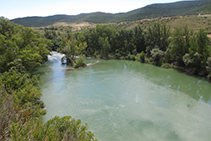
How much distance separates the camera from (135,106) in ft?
55.1

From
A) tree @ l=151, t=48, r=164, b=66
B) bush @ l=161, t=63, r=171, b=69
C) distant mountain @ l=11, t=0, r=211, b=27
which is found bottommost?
A: bush @ l=161, t=63, r=171, b=69

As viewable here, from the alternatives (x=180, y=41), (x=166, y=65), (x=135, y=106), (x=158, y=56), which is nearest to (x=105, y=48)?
(x=158, y=56)

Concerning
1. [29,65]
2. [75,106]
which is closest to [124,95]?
[75,106]

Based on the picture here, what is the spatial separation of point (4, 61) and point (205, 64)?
114 ft

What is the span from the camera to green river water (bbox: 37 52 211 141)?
12.5m

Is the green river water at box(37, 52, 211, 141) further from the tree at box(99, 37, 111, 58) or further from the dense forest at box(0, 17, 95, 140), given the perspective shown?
the tree at box(99, 37, 111, 58)

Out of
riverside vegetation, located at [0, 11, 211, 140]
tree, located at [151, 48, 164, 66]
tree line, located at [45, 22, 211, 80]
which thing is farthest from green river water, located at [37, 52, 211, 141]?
tree, located at [151, 48, 164, 66]

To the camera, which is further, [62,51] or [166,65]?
[62,51]

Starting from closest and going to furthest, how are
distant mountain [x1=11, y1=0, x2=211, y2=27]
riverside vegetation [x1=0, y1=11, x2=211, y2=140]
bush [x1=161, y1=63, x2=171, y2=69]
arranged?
riverside vegetation [x1=0, y1=11, x2=211, y2=140]
bush [x1=161, y1=63, x2=171, y2=69]
distant mountain [x1=11, y1=0, x2=211, y2=27]

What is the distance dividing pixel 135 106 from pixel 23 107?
39.0 ft

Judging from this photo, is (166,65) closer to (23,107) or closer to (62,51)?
(62,51)

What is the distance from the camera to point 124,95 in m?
19.8

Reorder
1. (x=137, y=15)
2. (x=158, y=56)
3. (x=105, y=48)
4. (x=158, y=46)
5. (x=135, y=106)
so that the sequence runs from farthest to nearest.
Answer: (x=137, y=15) < (x=105, y=48) < (x=158, y=46) < (x=158, y=56) < (x=135, y=106)

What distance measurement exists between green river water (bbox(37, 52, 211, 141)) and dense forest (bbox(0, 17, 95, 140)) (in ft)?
7.66
